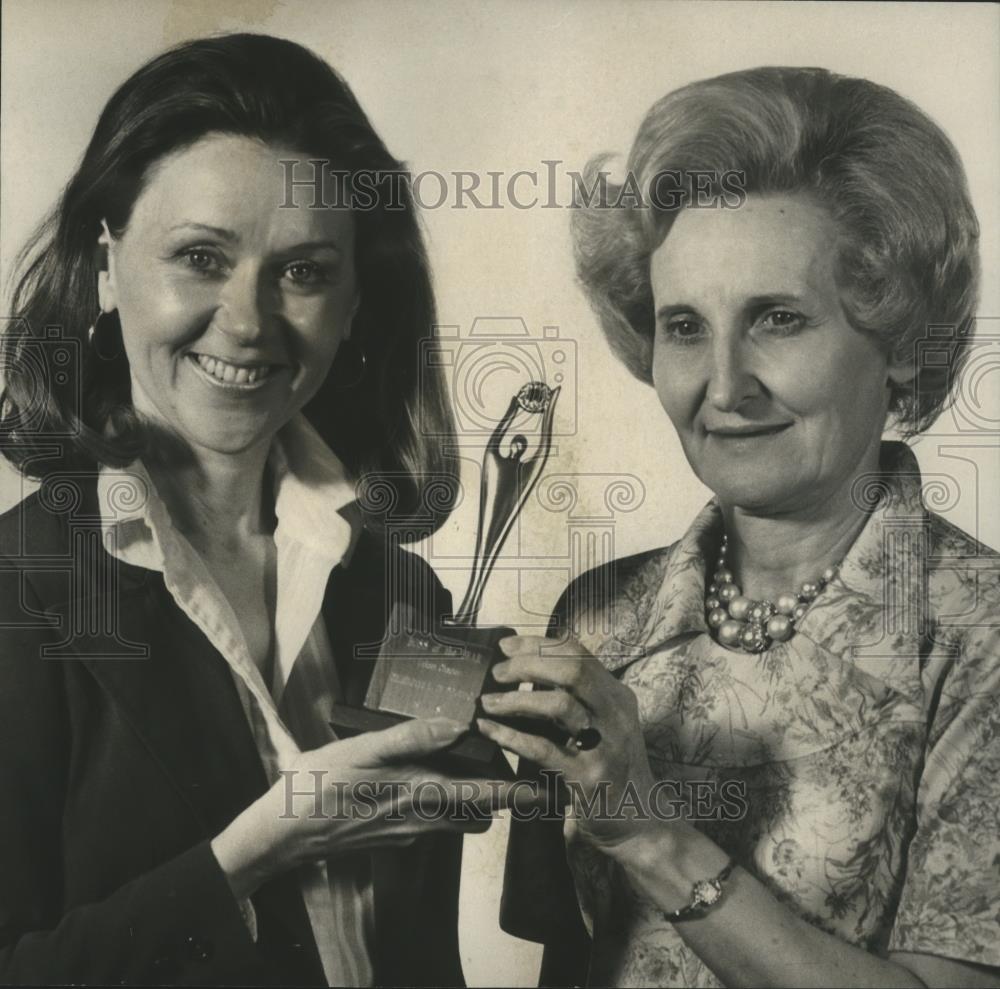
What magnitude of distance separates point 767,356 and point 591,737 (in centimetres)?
54

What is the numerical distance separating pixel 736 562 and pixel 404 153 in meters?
0.73

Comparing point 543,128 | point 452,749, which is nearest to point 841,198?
point 543,128

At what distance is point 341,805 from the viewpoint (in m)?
1.70

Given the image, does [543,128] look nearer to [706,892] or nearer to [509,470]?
[509,470]

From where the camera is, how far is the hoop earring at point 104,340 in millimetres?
1756

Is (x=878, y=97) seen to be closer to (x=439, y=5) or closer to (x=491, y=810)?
(x=439, y=5)

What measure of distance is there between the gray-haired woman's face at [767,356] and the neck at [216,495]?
1.89ft

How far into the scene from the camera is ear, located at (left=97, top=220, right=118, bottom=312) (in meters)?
1.74

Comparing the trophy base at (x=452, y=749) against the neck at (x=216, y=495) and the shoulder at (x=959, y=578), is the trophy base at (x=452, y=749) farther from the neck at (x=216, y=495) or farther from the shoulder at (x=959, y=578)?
the shoulder at (x=959, y=578)

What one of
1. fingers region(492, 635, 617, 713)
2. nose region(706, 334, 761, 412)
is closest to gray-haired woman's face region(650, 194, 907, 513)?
nose region(706, 334, 761, 412)

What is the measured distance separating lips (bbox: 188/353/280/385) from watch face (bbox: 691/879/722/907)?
0.88 meters

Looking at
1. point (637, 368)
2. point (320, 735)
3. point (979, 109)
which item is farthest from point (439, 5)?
point (320, 735)

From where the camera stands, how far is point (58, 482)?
5.82 feet

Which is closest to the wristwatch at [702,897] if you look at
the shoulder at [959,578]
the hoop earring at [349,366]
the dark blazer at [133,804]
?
the dark blazer at [133,804]
